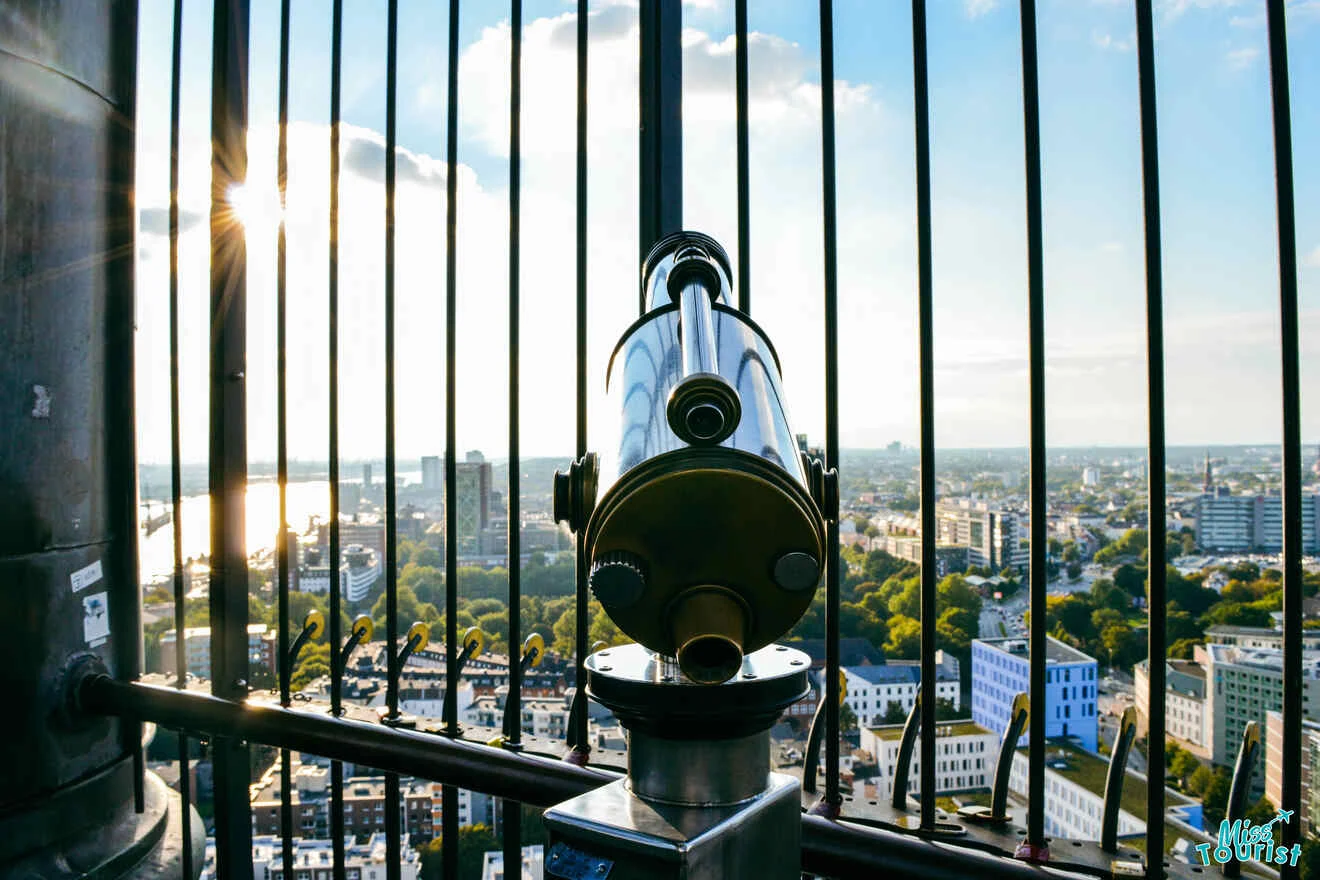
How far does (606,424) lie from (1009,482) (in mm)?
2308

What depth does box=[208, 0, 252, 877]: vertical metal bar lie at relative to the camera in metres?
2.66

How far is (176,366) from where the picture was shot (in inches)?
114

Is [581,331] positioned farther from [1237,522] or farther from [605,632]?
[1237,522]

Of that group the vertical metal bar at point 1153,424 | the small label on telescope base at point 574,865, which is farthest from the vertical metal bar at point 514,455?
the vertical metal bar at point 1153,424

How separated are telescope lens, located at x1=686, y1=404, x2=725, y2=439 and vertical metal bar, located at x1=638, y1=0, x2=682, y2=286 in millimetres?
1138

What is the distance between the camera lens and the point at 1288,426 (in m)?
1.55

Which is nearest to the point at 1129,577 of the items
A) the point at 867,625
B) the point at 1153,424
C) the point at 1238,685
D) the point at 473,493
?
the point at 1238,685

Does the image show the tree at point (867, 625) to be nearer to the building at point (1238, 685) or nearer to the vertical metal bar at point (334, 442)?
the building at point (1238, 685)

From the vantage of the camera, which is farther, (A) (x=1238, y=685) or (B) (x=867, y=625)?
(B) (x=867, y=625)

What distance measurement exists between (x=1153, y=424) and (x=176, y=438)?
112 inches

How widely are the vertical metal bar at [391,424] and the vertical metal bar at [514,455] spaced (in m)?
0.37

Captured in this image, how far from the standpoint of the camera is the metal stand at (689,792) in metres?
1.01

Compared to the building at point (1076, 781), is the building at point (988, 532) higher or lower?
higher
